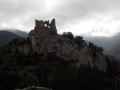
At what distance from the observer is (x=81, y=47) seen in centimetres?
7725

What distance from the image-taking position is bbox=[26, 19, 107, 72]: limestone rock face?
245 feet

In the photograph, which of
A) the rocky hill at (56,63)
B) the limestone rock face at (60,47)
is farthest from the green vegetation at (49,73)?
the limestone rock face at (60,47)

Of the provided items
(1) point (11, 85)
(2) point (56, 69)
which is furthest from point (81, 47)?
(1) point (11, 85)

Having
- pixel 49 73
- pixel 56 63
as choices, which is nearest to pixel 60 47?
pixel 56 63

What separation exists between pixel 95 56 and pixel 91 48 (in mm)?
3181

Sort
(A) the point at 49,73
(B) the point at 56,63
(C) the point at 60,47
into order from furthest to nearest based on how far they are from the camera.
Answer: (C) the point at 60,47
(B) the point at 56,63
(A) the point at 49,73

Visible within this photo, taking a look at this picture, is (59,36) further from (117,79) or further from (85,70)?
(117,79)

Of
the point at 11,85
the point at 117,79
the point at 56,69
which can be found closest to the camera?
the point at 11,85

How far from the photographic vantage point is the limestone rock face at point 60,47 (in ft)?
245

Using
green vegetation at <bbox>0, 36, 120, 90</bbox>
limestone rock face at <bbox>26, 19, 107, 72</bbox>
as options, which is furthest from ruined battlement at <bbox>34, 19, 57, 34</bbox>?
green vegetation at <bbox>0, 36, 120, 90</bbox>

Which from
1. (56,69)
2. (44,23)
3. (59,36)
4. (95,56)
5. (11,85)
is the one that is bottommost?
(11,85)

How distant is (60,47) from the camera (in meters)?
76.5

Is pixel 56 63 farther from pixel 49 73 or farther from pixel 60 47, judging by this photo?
pixel 60 47

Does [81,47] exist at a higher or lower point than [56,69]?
higher
